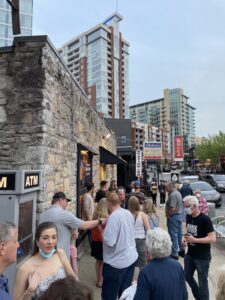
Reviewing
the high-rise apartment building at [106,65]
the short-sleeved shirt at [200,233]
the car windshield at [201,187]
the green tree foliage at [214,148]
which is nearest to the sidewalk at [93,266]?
the short-sleeved shirt at [200,233]

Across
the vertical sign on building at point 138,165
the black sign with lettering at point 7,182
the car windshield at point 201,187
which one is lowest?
the car windshield at point 201,187

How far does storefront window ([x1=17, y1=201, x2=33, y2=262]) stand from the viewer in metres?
3.46

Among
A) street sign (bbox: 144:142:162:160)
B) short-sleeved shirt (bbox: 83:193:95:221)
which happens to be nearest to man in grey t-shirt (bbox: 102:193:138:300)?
short-sleeved shirt (bbox: 83:193:95:221)

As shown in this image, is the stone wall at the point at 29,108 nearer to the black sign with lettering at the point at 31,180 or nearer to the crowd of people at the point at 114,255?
the black sign with lettering at the point at 31,180

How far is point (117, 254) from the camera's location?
12.5 ft

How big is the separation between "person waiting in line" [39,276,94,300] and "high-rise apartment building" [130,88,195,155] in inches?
5531

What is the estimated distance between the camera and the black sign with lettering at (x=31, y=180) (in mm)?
3466

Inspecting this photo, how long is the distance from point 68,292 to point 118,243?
2558 millimetres

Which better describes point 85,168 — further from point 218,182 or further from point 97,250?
point 218,182

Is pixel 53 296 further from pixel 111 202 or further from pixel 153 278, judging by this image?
pixel 111 202

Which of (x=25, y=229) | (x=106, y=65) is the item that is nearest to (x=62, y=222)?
(x=25, y=229)

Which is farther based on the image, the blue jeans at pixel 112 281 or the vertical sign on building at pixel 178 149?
the vertical sign on building at pixel 178 149

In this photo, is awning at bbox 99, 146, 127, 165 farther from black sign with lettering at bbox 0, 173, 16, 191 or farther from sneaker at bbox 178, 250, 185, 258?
black sign with lettering at bbox 0, 173, 16, 191

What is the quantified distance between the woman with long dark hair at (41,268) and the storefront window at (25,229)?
2.79 feet
